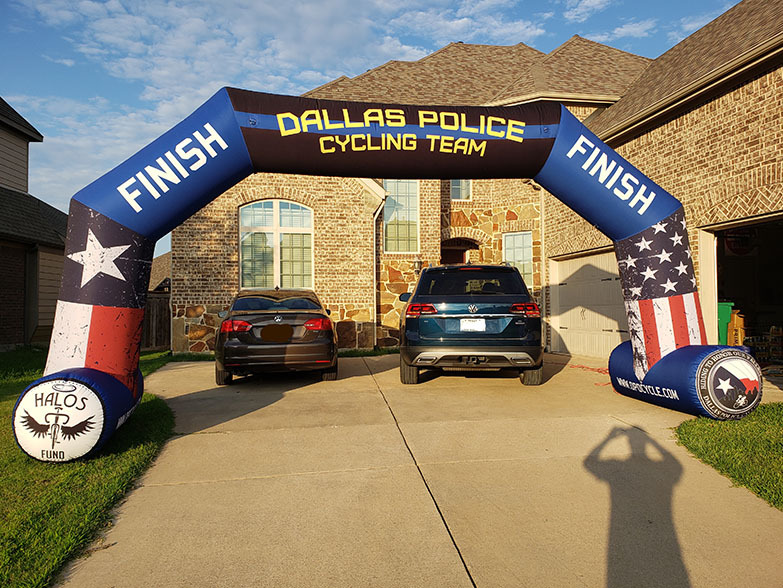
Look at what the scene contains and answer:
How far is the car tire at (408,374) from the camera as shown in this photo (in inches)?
303

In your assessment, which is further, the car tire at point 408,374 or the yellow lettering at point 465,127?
the car tire at point 408,374

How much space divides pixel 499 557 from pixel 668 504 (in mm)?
1343

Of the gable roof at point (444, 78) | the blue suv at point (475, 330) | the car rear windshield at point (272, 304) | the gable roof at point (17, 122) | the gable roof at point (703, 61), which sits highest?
the gable roof at point (444, 78)

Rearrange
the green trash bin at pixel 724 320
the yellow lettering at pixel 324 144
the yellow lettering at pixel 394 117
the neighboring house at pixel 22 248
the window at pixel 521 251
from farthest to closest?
1. the neighboring house at pixel 22 248
2. the window at pixel 521 251
3. the green trash bin at pixel 724 320
4. the yellow lettering at pixel 394 117
5. the yellow lettering at pixel 324 144

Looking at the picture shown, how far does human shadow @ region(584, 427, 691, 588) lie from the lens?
253cm

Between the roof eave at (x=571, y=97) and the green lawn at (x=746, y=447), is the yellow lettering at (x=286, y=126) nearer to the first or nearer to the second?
the green lawn at (x=746, y=447)

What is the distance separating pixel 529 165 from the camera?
5.73 metres

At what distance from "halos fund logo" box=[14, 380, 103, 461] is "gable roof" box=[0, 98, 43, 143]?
50.7 ft

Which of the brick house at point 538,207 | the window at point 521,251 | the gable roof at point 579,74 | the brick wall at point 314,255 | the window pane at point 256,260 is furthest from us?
the window at point 521,251

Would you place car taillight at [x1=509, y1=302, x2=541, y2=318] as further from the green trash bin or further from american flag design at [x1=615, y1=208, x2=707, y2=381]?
the green trash bin

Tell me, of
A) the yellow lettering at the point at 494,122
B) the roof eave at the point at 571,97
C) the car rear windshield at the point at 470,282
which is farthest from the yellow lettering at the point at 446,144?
the roof eave at the point at 571,97

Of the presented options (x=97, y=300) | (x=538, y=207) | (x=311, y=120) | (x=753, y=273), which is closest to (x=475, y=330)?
(x=311, y=120)

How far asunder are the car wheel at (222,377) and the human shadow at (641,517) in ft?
17.9

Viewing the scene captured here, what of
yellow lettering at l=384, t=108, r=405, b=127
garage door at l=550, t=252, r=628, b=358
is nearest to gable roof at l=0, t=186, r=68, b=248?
A: yellow lettering at l=384, t=108, r=405, b=127
